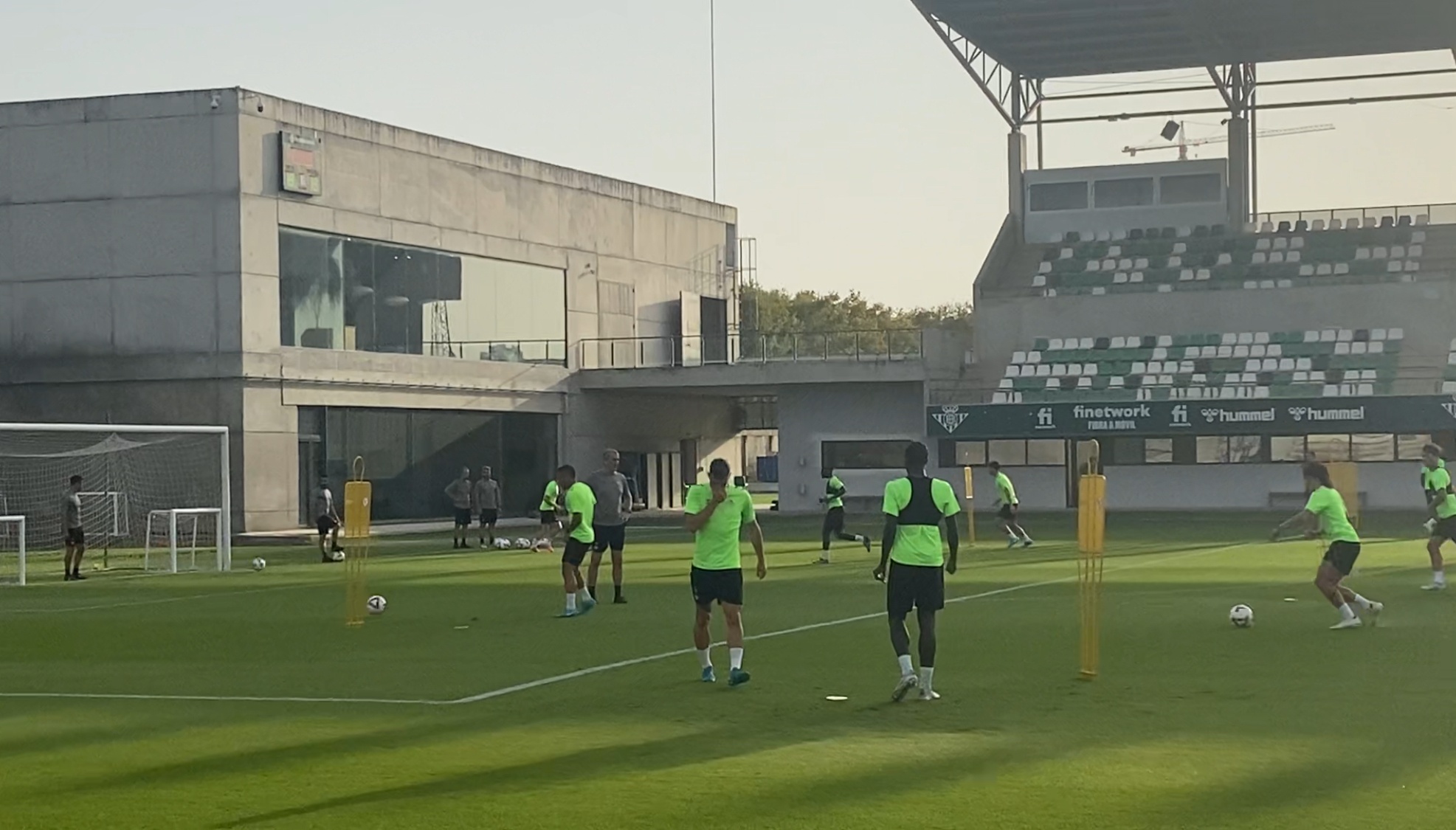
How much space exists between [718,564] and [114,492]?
31.4m

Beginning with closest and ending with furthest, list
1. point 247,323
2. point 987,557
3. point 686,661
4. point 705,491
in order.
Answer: point 705,491 < point 686,661 < point 987,557 < point 247,323

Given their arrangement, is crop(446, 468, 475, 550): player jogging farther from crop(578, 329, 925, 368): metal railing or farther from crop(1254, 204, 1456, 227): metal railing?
crop(1254, 204, 1456, 227): metal railing

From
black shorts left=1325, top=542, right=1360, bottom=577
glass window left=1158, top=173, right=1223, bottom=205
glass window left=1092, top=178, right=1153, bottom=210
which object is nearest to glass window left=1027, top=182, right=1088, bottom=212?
glass window left=1092, top=178, right=1153, bottom=210

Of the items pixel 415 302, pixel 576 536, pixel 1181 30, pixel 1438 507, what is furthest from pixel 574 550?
pixel 1181 30

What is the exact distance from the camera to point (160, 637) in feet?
73.7

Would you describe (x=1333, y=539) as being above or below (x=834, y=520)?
above

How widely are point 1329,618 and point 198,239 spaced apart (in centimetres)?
3636

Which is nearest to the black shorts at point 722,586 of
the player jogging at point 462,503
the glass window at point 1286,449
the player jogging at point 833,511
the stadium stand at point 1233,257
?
the player jogging at point 833,511

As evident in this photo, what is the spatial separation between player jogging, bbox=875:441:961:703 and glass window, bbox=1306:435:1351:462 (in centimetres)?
4287

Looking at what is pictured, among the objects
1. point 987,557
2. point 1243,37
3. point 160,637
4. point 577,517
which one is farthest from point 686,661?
point 1243,37

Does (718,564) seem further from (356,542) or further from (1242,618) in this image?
(356,542)

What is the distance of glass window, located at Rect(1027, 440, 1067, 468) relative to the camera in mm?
59000

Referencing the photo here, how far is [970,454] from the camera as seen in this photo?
59906 mm

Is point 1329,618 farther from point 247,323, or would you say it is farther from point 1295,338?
point 1295,338
